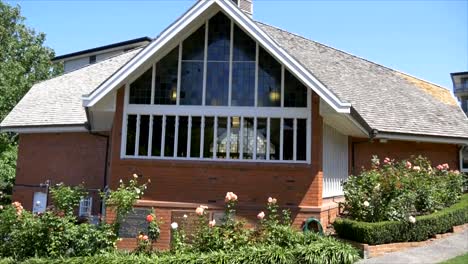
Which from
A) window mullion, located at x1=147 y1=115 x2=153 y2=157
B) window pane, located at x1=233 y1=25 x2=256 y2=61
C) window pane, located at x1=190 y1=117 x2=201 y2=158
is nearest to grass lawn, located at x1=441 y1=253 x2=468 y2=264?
window pane, located at x1=190 y1=117 x2=201 y2=158

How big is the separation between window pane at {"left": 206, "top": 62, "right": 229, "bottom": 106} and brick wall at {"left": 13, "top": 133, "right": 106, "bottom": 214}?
21.7ft

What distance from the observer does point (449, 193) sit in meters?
13.9

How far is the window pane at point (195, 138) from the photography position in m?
11.5

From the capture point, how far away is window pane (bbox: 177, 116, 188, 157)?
1149cm

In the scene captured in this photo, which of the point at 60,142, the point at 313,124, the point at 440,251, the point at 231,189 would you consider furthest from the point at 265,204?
the point at 60,142

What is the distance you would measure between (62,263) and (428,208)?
9.50 m

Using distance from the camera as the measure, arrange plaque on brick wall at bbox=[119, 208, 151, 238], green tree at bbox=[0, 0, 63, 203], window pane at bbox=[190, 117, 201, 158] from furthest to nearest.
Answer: green tree at bbox=[0, 0, 63, 203] < window pane at bbox=[190, 117, 201, 158] < plaque on brick wall at bbox=[119, 208, 151, 238]

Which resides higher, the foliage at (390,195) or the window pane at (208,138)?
the window pane at (208,138)

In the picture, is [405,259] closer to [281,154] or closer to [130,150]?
[281,154]

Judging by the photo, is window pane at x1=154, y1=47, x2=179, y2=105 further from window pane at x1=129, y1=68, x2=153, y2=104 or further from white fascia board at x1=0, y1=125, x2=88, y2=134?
white fascia board at x1=0, y1=125, x2=88, y2=134

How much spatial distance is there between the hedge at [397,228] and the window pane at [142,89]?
19.3ft

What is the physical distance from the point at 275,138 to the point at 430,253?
14.7 ft

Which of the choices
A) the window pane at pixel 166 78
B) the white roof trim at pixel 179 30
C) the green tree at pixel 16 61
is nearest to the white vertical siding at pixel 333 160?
the white roof trim at pixel 179 30

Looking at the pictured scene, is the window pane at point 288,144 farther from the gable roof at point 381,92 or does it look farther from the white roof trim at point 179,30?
the gable roof at point 381,92
